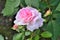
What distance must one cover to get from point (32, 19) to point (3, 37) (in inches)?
18.3

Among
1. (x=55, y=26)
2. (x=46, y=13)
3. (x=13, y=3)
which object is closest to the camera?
(x=13, y=3)

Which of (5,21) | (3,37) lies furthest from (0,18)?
(3,37)

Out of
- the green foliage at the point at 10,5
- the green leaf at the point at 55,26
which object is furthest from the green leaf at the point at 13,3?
the green leaf at the point at 55,26

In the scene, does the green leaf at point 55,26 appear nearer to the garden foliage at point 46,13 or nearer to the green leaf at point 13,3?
the garden foliage at point 46,13

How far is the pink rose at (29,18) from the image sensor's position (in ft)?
2.75

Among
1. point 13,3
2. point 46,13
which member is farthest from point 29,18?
point 46,13

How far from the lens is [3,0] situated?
1342mm

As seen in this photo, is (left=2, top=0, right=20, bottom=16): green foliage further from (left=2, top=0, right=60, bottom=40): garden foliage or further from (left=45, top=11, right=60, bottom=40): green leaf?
(left=45, top=11, right=60, bottom=40): green leaf

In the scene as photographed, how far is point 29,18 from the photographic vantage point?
85 centimetres

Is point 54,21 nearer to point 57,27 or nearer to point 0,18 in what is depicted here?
point 57,27

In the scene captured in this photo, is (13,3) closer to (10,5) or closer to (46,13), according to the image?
(10,5)

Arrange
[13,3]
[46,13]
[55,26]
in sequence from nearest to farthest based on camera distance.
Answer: [13,3], [55,26], [46,13]

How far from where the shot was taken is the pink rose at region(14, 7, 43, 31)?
0.84m

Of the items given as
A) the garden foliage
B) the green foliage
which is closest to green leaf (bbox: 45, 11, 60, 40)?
the garden foliage
